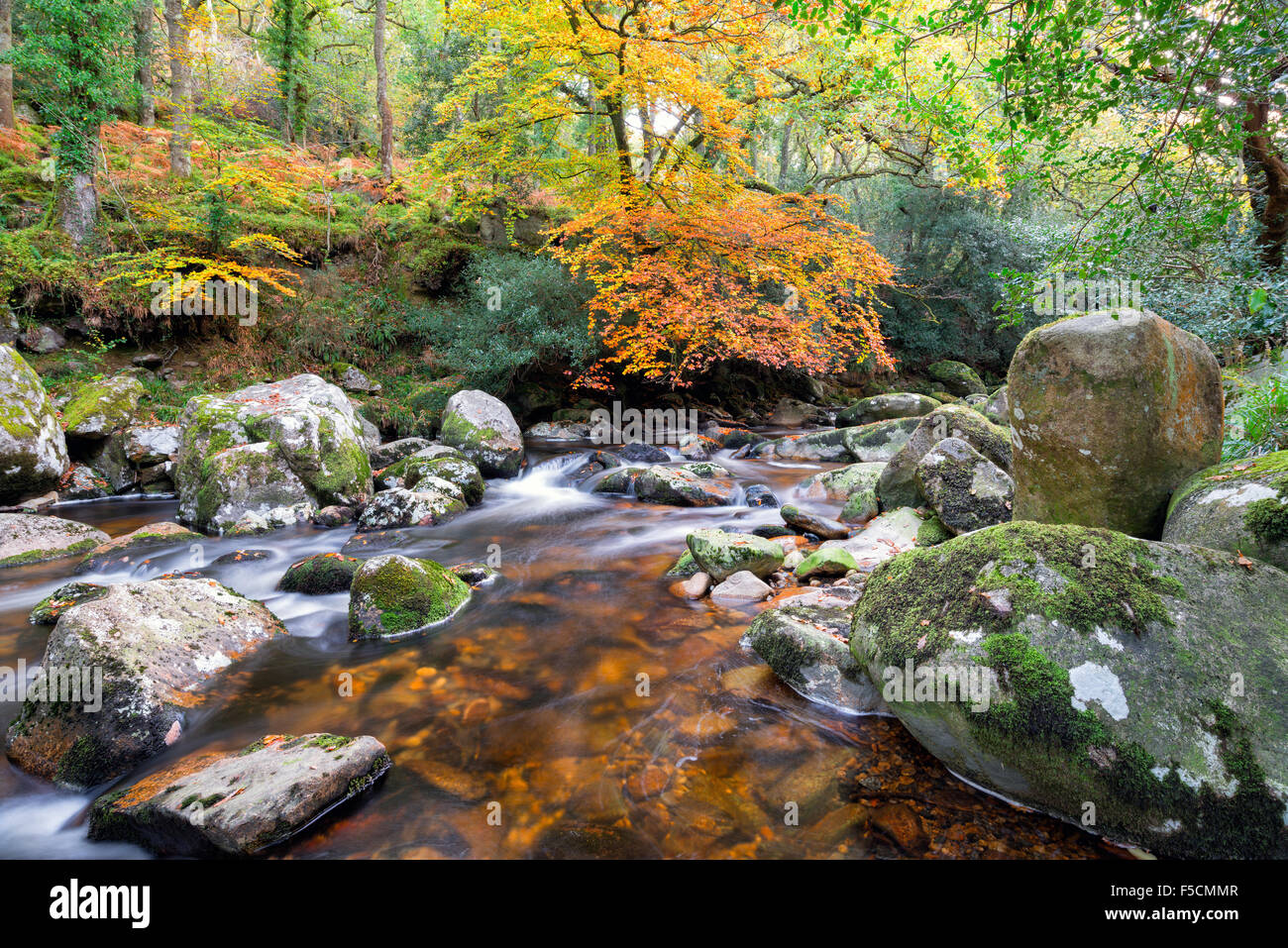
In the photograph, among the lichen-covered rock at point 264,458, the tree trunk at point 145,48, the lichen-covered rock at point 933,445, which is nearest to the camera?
the lichen-covered rock at point 933,445

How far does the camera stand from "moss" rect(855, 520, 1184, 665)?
2.72 meters

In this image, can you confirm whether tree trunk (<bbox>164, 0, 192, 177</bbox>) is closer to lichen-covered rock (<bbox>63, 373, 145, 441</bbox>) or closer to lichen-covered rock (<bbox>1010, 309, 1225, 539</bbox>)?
lichen-covered rock (<bbox>63, 373, 145, 441</bbox>)

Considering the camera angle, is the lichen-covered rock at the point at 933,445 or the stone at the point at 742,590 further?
the lichen-covered rock at the point at 933,445

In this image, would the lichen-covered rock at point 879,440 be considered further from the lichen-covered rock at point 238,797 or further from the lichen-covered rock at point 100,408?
the lichen-covered rock at point 100,408

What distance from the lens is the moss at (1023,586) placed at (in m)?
2.72

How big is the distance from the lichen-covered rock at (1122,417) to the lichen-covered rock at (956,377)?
1666 cm

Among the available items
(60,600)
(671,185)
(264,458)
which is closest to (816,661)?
(60,600)

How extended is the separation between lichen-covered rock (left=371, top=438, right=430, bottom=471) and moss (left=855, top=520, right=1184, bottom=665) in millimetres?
9330

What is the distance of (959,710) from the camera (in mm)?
2709

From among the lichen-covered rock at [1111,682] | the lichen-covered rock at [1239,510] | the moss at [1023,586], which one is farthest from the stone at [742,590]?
the lichen-covered rock at [1239,510]

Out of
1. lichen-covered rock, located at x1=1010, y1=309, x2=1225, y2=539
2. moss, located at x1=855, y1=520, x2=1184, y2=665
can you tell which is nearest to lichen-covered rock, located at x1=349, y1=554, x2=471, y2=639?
moss, located at x1=855, y1=520, x2=1184, y2=665

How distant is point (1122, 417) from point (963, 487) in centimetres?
219

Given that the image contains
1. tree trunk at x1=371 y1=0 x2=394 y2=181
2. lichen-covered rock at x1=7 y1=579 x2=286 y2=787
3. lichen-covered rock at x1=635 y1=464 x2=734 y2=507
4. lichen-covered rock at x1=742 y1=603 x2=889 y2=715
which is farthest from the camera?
tree trunk at x1=371 y1=0 x2=394 y2=181

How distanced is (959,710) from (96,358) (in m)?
15.1
